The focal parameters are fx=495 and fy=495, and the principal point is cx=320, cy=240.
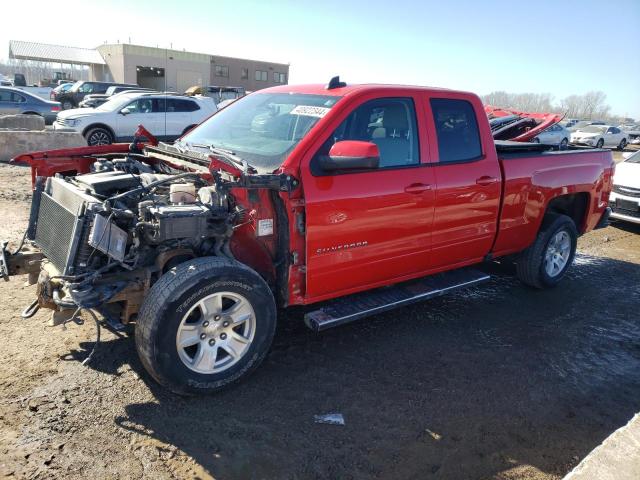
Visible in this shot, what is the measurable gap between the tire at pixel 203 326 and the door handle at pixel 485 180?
231 centimetres

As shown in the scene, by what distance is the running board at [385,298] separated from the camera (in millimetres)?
3689

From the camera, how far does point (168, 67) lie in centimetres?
5403

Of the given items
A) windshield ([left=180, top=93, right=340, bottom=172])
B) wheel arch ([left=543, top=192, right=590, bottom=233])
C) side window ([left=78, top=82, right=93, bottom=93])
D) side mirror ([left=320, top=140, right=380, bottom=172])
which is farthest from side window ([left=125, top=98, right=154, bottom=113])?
Result: side window ([left=78, top=82, right=93, bottom=93])

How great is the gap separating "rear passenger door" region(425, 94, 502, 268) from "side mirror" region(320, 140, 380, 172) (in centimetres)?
103

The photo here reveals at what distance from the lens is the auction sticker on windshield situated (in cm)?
373

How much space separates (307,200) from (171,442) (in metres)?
1.73

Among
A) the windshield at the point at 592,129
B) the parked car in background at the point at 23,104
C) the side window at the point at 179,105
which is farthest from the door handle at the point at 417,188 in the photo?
the windshield at the point at 592,129

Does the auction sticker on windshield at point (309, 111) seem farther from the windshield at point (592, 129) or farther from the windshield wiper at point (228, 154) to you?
the windshield at point (592, 129)

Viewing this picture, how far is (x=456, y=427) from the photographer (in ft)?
10.5

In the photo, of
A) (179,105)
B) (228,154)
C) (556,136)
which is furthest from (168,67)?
(228,154)

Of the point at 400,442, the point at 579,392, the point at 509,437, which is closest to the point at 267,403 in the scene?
the point at 400,442

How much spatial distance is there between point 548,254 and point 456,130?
2.15 m

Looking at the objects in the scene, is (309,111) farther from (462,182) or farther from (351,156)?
(462,182)

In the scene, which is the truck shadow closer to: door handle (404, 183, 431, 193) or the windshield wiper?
door handle (404, 183, 431, 193)
